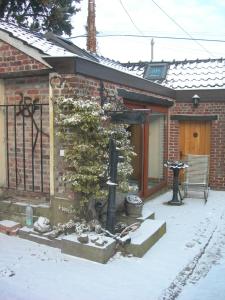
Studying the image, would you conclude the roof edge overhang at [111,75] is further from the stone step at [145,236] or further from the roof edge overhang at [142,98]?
the stone step at [145,236]

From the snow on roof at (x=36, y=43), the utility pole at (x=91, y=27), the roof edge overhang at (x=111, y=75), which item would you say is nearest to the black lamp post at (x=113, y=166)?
the roof edge overhang at (x=111, y=75)

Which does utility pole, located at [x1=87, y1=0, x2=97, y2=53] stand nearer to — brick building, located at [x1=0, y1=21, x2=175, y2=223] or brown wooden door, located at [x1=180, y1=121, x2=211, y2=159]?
brown wooden door, located at [x1=180, y1=121, x2=211, y2=159]

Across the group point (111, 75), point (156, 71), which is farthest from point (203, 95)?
point (111, 75)

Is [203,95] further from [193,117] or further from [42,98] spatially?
[42,98]

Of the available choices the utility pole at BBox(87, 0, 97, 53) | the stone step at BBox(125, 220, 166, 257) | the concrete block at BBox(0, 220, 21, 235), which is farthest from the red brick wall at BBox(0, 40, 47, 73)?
the utility pole at BBox(87, 0, 97, 53)

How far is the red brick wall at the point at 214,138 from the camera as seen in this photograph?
377 inches

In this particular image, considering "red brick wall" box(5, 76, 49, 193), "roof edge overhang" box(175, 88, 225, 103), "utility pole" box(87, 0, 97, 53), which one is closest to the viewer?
"red brick wall" box(5, 76, 49, 193)

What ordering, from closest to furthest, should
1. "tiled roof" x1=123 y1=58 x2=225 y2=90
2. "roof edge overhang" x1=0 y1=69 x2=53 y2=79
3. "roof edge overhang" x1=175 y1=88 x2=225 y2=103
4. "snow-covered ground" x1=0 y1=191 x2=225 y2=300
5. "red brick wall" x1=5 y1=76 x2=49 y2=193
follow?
"snow-covered ground" x1=0 y1=191 x2=225 y2=300, "roof edge overhang" x1=0 y1=69 x2=53 y2=79, "red brick wall" x1=5 y1=76 x2=49 y2=193, "roof edge overhang" x1=175 y1=88 x2=225 y2=103, "tiled roof" x1=123 y1=58 x2=225 y2=90

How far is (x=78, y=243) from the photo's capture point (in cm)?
470

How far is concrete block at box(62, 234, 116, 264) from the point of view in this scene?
14.9 feet

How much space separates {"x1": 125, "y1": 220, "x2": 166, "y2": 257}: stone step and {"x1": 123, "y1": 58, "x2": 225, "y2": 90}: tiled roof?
206 inches

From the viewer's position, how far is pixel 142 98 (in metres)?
7.38

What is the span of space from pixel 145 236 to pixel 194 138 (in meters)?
5.36

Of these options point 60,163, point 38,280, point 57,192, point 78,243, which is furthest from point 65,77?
point 38,280
